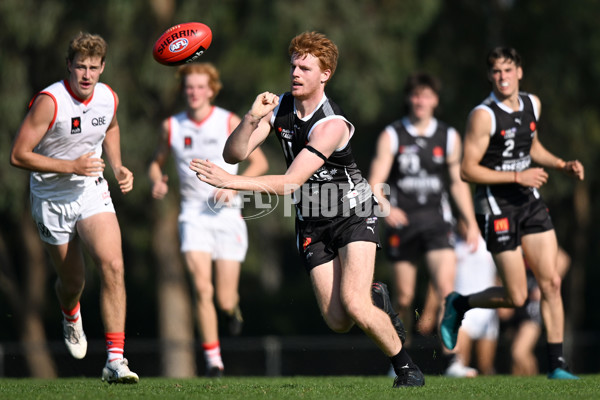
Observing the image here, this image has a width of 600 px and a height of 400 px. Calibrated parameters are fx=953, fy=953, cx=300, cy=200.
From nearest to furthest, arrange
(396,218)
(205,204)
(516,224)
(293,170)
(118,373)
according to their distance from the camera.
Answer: (293,170), (118,373), (516,224), (205,204), (396,218)

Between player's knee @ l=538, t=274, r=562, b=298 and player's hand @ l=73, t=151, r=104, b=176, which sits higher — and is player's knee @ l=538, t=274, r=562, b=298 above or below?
below

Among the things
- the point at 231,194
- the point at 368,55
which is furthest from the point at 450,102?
the point at 231,194

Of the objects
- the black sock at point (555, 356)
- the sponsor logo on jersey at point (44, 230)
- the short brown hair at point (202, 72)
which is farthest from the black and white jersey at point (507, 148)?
the sponsor logo on jersey at point (44, 230)

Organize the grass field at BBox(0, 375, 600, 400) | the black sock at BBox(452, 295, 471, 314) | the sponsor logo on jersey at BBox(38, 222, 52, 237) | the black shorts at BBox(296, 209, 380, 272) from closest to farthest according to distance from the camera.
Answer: the grass field at BBox(0, 375, 600, 400) → the black shorts at BBox(296, 209, 380, 272) → the sponsor logo on jersey at BBox(38, 222, 52, 237) → the black sock at BBox(452, 295, 471, 314)

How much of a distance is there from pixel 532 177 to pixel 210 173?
10.6ft

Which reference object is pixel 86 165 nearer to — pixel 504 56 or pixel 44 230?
pixel 44 230

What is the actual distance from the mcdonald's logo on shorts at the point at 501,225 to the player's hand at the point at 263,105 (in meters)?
2.73

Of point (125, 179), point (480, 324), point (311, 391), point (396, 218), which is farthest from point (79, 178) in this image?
point (480, 324)

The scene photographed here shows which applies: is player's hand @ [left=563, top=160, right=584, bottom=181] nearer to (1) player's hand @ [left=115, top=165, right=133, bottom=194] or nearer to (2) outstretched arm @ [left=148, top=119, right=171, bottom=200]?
(1) player's hand @ [left=115, top=165, right=133, bottom=194]

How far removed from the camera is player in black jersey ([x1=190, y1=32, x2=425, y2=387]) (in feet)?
21.1

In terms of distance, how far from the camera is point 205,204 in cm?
948

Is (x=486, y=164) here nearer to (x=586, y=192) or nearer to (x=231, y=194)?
(x=231, y=194)

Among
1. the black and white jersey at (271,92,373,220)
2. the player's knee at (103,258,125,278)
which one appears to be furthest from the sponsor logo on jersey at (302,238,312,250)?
the player's knee at (103,258,125,278)

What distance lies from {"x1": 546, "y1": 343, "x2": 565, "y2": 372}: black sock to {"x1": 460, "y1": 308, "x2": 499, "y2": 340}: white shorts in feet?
13.4
